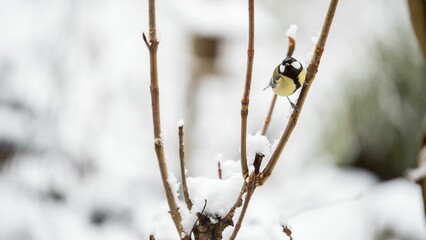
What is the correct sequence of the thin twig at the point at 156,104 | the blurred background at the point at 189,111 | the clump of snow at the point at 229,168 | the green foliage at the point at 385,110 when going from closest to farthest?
the thin twig at the point at 156,104
the clump of snow at the point at 229,168
the blurred background at the point at 189,111
the green foliage at the point at 385,110

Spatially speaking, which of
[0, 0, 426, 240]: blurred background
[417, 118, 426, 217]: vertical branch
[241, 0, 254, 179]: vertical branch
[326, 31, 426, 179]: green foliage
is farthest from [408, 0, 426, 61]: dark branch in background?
[326, 31, 426, 179]: green foliage

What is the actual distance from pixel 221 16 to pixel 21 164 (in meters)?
1.46

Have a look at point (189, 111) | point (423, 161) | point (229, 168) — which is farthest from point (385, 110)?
point (229, 168)

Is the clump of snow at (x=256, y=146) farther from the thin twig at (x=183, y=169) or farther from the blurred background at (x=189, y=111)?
the blurred background at (x=189, y=111)

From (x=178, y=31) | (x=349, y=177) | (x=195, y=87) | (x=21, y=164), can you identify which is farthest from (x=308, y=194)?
(x=21, y=164)

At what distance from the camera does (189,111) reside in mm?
2789

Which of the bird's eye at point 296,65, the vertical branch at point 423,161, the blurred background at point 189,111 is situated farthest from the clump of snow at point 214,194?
the blurred background at point 189,111

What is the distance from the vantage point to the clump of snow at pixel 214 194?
1.35ft

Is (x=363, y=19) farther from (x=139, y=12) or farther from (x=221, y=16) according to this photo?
(x=139, y=12)

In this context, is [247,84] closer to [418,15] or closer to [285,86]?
[285,86]

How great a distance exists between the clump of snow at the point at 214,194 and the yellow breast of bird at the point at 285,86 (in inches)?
3.9

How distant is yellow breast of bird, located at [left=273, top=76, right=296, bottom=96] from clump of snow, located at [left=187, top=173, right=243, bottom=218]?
100 millimetres

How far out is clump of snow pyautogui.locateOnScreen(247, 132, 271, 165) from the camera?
0.40m

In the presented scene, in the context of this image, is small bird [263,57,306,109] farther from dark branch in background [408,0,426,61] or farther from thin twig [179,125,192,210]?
dark branch in background [408,0,426,61]
